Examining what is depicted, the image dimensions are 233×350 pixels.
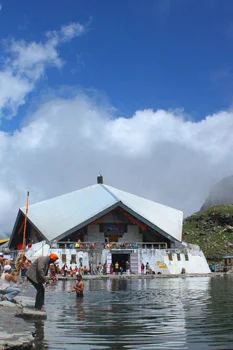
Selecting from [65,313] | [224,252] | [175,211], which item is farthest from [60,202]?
[65,313]

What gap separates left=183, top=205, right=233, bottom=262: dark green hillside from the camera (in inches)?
2547

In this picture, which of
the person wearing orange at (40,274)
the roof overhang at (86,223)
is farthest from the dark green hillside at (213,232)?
the person wearing orange at (40,274)

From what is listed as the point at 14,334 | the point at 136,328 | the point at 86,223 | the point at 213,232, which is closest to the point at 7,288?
the point at 136,328

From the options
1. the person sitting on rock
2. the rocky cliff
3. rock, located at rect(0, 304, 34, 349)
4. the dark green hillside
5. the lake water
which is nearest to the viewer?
rock, located at rect(0, 304, 34, 349)

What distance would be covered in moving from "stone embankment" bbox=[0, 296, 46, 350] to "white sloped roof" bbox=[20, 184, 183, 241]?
29.0 m

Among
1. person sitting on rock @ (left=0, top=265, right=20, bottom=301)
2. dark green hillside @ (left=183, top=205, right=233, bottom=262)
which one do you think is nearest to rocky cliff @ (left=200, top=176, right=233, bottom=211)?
dark green hillside @ (left=183, top=205, right=233, bottom=262)

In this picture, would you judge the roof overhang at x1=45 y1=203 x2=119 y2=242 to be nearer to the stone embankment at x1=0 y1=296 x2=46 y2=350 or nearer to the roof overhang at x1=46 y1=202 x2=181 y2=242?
the roof overhang at x1=46 y1=202 x2=181 y2=242

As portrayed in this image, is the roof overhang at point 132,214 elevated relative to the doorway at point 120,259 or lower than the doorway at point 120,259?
elevated

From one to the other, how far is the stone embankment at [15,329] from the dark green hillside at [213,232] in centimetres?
5604

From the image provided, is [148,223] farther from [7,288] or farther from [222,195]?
[222,195]

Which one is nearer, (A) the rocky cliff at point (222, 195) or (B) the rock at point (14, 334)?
(B) the rock at point (14, 334)

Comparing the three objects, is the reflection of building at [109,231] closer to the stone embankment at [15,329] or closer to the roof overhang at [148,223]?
the roof overhang at [148,223]

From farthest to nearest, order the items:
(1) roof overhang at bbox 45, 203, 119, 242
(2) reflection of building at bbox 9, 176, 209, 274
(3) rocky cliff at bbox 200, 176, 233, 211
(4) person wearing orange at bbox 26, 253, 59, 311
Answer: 1. (3) rocky cliff at bbox 200, 176, 233, 211
2. (1) roof overhang at bbox 45, 203, 119, 242
3. (2) reflection of building at bbox 9, 176, 209, 274
4. (4) person wearing orange at bbox 26, 253, 59, 311

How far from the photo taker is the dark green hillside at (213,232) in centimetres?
6469
